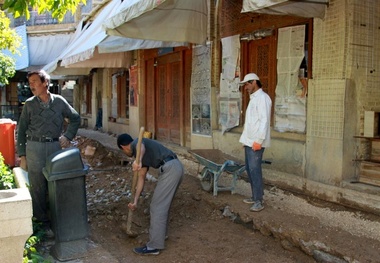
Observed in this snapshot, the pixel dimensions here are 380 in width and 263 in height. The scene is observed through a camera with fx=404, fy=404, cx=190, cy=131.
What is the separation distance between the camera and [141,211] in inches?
239

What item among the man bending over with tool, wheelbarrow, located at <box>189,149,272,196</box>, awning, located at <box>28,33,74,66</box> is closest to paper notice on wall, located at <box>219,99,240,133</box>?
wheelbarrow, located at <box>189,149,272,196</box>

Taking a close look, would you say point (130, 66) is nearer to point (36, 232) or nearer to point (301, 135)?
point (301, 135)

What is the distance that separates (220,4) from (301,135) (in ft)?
11.4

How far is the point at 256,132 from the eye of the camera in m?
5.16

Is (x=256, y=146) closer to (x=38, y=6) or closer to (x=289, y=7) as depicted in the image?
(x=289, y=7)

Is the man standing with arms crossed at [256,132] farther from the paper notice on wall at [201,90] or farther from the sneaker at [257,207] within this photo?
the paper notice on wall at [201,90]

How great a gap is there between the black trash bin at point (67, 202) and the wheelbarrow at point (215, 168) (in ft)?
6.98

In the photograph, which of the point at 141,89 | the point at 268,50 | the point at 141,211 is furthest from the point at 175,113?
the point at 141,211

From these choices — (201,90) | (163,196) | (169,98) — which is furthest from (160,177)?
(169,98)

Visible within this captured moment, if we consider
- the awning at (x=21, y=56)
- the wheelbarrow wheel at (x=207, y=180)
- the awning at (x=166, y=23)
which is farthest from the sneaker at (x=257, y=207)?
the awning at (x=21, y=56)

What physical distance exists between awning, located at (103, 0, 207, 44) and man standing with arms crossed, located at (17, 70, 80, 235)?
102 inches

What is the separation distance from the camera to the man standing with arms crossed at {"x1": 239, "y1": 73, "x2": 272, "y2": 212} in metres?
5.15

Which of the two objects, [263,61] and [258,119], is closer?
[258,119]

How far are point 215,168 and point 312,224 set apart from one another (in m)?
1.65
